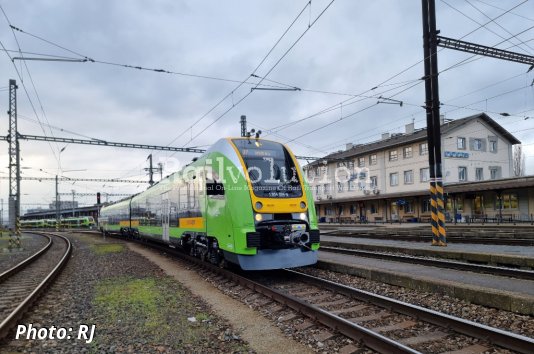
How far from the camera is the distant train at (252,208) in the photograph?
28.2 feet

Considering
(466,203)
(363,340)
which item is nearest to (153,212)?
(363,340)

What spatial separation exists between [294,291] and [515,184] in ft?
87.8

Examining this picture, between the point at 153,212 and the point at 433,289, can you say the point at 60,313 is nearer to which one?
the point at 433,289

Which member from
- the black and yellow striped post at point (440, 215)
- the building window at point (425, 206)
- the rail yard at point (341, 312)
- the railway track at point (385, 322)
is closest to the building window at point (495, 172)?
the building window at point (425, 206)

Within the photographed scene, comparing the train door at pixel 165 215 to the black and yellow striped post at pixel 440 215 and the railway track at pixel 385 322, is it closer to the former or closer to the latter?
the railway track at pixel 385 322

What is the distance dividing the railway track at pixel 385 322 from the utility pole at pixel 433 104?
796cm

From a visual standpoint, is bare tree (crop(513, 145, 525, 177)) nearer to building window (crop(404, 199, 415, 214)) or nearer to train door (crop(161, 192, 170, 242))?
building window (crop(404, 199, 415, 214))

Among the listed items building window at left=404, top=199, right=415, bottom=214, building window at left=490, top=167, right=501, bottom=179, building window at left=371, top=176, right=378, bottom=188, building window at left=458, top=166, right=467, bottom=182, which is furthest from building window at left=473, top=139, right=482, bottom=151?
building window at left=371, top=176, right=378, bottom=188

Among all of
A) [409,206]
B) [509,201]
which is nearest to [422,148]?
[409,206]

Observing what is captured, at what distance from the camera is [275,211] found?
29.3 feet

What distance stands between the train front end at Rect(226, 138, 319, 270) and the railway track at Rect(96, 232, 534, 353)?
61cm

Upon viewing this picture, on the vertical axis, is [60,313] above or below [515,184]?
below

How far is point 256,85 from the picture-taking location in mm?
16953

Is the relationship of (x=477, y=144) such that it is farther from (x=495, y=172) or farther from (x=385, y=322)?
(x=385, y=322)
